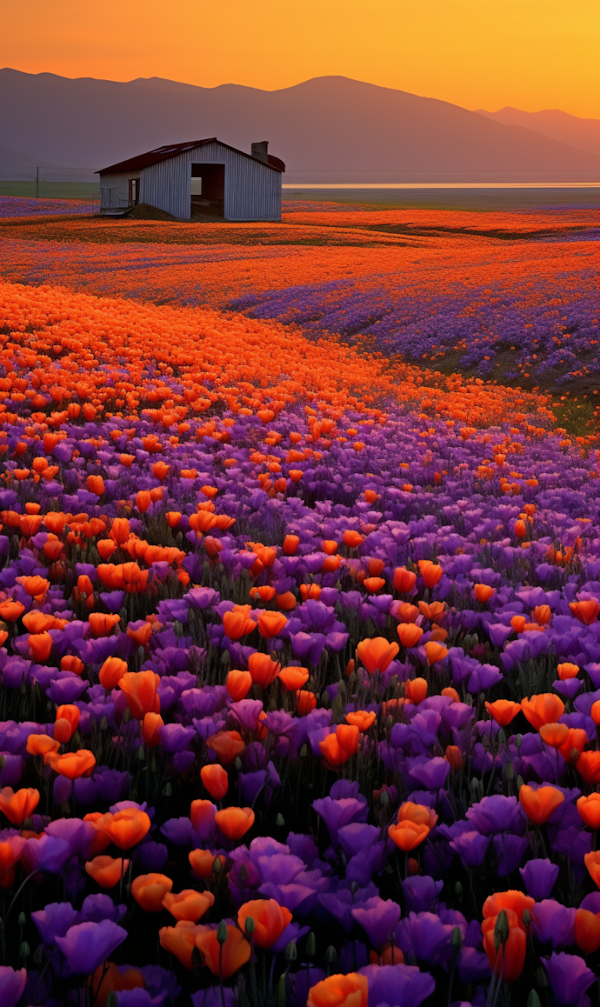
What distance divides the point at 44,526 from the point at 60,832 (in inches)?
106

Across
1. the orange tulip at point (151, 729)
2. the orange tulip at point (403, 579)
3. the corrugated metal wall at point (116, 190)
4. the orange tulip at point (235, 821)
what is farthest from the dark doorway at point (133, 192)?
the orange tulip at point (235, 821)

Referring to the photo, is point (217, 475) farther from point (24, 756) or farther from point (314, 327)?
point (314, 327)

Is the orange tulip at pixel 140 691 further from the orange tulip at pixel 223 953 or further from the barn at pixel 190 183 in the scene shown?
the barn at pixel 190 183

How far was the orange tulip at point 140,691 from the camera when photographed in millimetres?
2057

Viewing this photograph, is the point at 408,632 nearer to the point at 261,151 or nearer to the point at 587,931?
the point at 587,931

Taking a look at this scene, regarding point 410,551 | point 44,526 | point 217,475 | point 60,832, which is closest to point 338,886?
point 60,832

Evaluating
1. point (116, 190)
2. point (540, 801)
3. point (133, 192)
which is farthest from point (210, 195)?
point (540, 801)

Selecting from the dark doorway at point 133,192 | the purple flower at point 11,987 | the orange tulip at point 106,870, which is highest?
the dark doorway at point 133,192

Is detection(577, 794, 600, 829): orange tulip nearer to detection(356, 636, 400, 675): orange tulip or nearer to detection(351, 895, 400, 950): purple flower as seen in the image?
detection(351, 895, 400, 950): purple flower

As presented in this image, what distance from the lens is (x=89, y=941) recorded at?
1.27m

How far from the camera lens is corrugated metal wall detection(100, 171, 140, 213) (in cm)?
5809

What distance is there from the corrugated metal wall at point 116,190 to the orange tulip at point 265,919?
2398 inches

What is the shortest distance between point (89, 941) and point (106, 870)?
7.4 inches

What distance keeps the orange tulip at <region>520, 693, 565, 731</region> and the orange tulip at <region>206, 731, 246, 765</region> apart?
0.79 meters
